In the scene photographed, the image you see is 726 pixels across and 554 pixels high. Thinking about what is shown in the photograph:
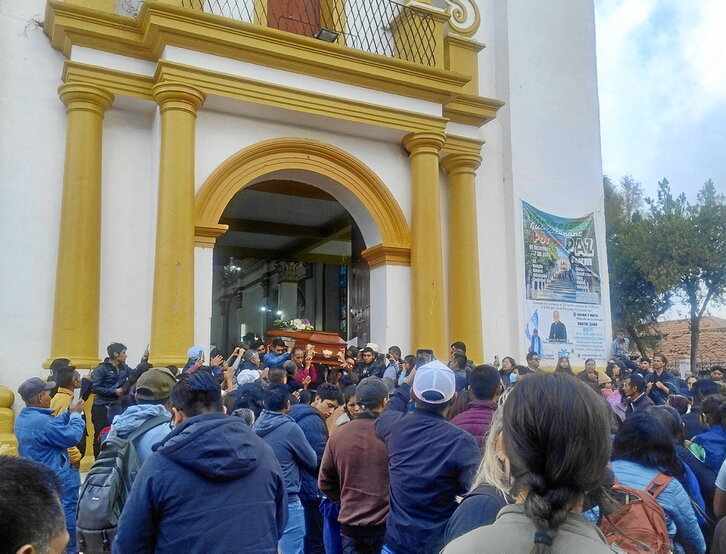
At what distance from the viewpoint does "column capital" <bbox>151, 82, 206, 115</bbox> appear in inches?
364

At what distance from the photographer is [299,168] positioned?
35.6 feet

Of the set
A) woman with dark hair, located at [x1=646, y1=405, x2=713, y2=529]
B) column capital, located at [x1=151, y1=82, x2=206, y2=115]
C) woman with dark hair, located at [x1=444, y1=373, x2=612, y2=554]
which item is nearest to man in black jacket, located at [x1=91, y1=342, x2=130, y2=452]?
column capital, located at [x1=151, y1=82, x2=206, y2=115]

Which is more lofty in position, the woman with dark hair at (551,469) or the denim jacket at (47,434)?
the woman with dark hair at (551,469)

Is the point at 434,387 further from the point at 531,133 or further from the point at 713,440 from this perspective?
the point at 531,133

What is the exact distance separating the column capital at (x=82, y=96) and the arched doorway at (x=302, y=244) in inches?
72.7

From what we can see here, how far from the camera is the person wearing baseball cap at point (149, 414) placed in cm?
342

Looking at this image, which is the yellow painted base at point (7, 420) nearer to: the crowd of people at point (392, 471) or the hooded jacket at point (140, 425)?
the crowd of people at point (392, 471)

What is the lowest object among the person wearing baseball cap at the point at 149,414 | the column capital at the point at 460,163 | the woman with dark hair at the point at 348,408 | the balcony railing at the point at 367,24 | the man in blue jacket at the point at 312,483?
the man in blue jacket at the point at 312,483

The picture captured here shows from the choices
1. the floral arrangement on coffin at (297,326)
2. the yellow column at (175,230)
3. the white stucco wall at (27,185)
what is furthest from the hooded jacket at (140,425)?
the floral arrangement on coffin at (297,326)

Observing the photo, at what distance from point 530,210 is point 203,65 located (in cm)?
652

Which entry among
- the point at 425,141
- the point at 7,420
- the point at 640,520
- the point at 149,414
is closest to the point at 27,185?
the point at 7,420

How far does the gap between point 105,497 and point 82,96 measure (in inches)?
293

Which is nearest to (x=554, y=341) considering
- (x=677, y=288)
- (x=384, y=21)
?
(x=384, y=21)

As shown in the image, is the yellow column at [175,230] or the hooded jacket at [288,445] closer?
the hooded jacket at [288,445]
